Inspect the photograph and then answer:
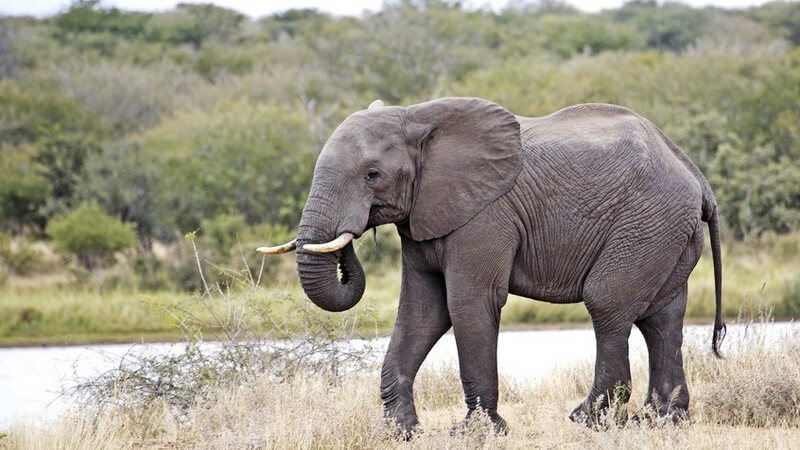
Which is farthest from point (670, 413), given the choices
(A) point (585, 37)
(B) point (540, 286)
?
(A) point (585, 37)

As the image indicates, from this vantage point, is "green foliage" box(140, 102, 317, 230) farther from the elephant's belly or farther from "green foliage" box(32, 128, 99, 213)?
the elephant's belly

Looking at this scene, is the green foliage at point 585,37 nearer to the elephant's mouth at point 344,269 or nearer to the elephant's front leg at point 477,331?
the elephant's front leg at point 477,331

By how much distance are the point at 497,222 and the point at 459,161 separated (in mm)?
479

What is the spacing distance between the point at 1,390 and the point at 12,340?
172 inches

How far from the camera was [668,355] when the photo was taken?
862cm

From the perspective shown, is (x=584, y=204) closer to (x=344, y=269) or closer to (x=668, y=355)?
(x=668, y=355)

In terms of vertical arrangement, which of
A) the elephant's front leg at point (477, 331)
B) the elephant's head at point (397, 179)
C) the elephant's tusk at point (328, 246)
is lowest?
the elephant's front leg at point (477, 331)

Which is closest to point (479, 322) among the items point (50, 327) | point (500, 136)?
point (500, 136)

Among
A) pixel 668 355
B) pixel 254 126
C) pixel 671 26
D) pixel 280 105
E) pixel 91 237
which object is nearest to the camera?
pixel 668 355

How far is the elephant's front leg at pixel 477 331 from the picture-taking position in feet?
25.7

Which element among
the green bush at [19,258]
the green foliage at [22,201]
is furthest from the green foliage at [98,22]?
the green bush at [19,258]

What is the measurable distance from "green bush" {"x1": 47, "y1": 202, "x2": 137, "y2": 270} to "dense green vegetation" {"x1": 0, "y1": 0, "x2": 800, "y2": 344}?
44 mm

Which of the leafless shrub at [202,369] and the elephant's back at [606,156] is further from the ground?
the elephant's back at [606,156]

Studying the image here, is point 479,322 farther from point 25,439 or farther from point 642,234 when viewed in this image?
point 25,439
